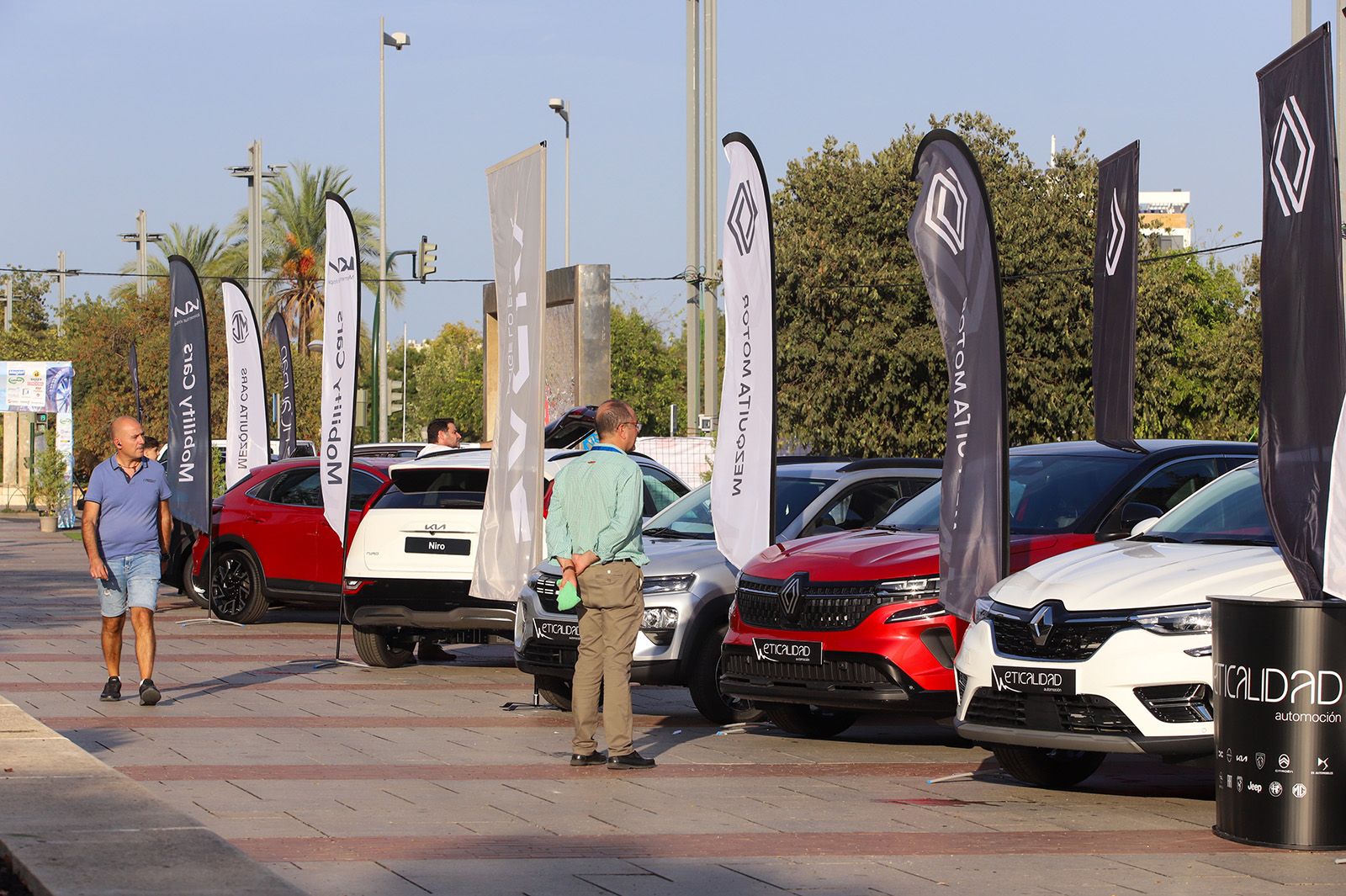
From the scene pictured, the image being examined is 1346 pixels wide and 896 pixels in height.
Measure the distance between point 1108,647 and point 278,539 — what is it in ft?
38.0

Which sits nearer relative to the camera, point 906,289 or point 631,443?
point 631,443

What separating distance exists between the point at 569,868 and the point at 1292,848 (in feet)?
9.18

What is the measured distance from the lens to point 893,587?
9.46 m

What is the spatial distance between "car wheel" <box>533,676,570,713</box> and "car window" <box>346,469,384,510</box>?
6.45 meters

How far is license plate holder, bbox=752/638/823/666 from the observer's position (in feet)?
31.2

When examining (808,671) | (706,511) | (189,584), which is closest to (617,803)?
(808,671)

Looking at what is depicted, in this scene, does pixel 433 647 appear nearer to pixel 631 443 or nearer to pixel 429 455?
pixel 429 455

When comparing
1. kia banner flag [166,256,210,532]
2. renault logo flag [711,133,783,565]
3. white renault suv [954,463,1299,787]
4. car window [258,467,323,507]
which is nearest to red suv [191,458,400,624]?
car window [258,467,323,507]

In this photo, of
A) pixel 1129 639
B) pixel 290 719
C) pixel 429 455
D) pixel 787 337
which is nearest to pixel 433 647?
pixel 429 455

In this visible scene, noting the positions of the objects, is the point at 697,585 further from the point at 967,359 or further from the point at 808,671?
the point at 967,359

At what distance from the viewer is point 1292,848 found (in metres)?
6.88

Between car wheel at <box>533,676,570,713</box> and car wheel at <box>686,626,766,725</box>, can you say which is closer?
car wheel at <box>686,626,766,725</box>

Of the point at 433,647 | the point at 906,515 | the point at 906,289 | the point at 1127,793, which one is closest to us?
the point at 1127,793

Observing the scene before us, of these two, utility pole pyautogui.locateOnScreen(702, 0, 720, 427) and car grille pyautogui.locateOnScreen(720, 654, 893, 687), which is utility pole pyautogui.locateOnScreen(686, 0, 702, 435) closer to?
utility pole pyautogui.locateOnScreen(702, 0, 720, 427)
